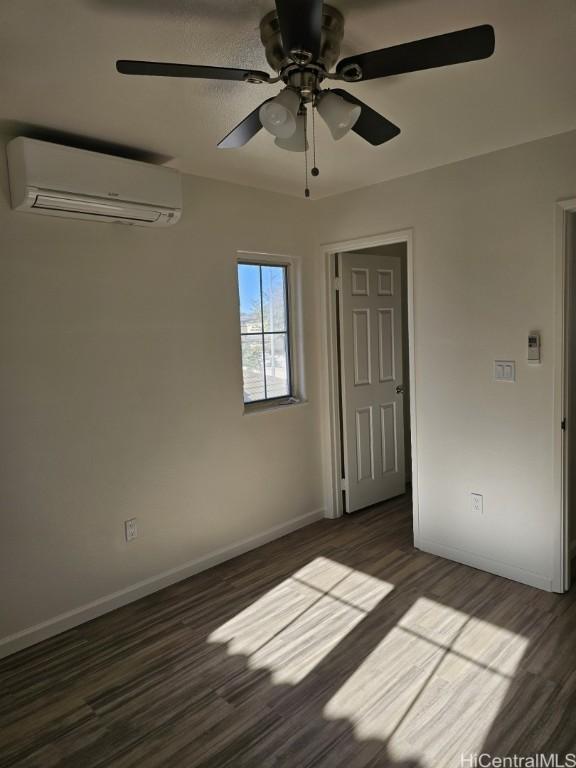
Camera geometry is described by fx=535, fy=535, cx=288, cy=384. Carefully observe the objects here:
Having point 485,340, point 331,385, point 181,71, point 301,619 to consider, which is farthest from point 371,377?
point 181,71

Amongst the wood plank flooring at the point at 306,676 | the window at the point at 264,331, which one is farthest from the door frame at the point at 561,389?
the window at the point at 264,331

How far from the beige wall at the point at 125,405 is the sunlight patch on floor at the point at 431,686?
55.6 inches

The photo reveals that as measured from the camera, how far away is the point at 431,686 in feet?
7.49

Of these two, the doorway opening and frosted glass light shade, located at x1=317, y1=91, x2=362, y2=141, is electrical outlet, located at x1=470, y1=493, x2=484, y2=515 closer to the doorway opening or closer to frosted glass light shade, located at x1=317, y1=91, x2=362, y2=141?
the doorway opening

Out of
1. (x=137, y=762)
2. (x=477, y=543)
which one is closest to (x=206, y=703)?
(x=137, y=762)

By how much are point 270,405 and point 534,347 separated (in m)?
1.80

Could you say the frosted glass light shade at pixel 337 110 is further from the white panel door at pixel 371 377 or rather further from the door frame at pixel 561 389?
the white panel door at pixel 371 377

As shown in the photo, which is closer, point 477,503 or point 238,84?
point 238,84

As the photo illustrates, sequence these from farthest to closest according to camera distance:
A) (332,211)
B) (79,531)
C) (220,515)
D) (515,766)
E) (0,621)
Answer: (332,211)
(220,515)
(79,531)
(0,621)
(515,766)

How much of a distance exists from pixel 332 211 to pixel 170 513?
7.90 feet

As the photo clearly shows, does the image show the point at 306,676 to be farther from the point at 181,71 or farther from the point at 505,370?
the point at 181,71

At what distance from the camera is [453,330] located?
10.9 feet

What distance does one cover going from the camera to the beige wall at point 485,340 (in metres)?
2.93

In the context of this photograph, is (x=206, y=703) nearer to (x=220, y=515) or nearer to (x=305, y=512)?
(x=220, y=515)
